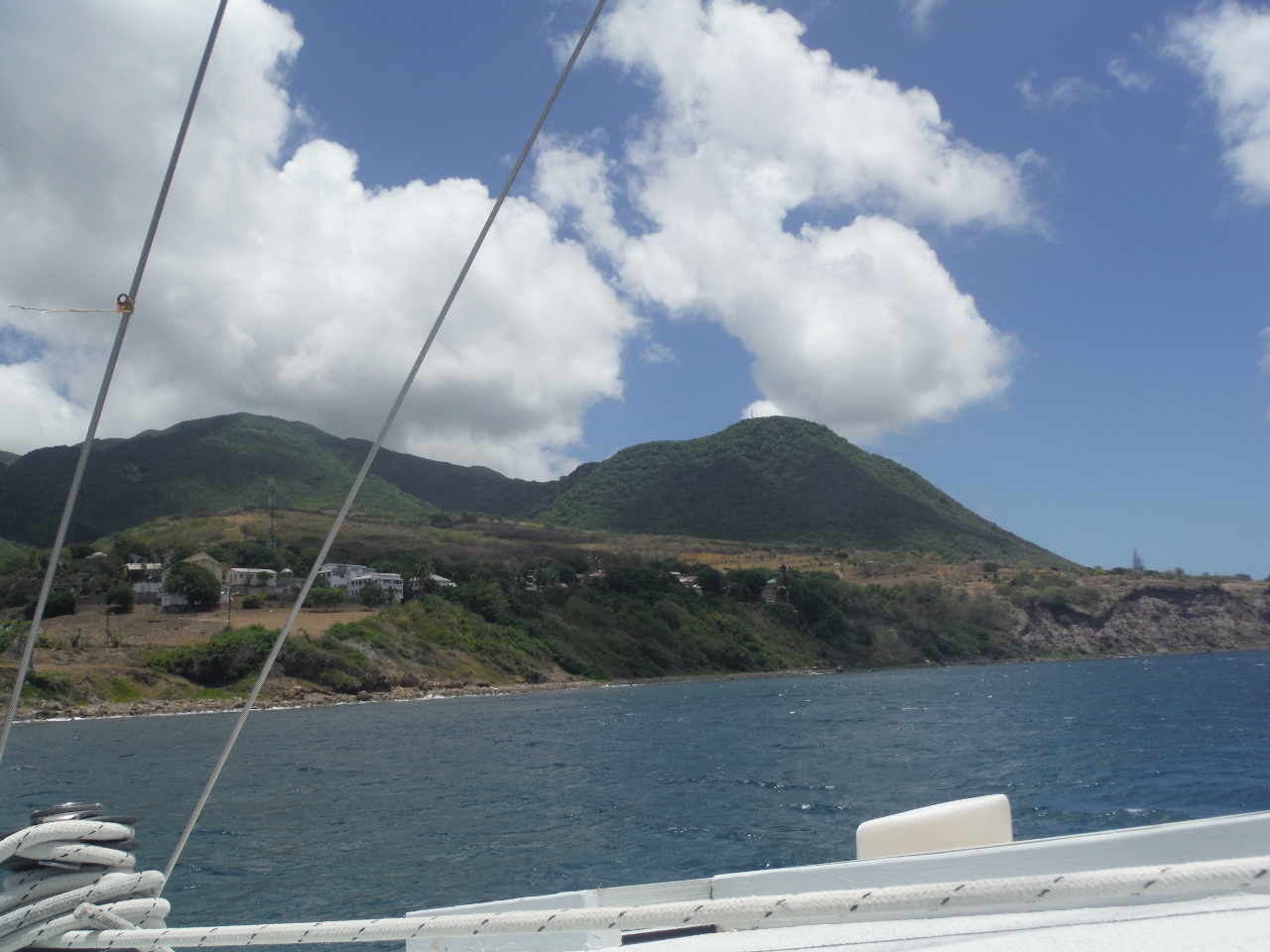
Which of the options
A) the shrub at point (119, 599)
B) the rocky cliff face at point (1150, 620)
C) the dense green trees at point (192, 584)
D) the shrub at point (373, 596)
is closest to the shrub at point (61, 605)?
the shrub at point (119, 599)

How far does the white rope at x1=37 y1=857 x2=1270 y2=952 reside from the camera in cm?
225

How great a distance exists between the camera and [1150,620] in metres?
140

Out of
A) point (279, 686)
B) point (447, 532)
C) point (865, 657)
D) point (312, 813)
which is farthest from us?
point (447, 532)

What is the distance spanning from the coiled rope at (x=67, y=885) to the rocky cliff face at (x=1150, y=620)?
143 m

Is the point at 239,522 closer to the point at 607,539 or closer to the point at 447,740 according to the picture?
the point at 607,539

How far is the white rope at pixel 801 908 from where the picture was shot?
2.25 metres

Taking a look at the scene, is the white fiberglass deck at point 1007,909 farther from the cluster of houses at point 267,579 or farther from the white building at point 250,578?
the white building at point 250,578

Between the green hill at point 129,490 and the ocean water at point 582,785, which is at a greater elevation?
the green hill at point 129,490

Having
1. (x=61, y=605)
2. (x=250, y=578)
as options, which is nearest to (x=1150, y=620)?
(x=250, y=578)

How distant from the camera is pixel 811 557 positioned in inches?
6609

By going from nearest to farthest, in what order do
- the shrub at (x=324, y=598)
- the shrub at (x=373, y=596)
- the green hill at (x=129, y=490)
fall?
the shrub at (x=324, y=598), the shrub at (x=373, y=596), the green hill at (x=129, y=490)

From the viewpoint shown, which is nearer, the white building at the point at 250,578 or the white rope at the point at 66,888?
the white rope at the point at 66,888

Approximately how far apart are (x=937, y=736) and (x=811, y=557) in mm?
134941

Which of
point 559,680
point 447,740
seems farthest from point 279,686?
point 447,740
